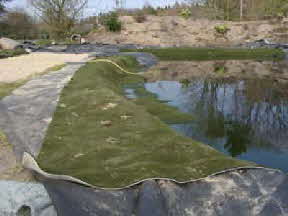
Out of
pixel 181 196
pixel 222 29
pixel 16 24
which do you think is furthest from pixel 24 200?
pixel 16 24

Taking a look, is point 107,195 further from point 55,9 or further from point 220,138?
point 55,9

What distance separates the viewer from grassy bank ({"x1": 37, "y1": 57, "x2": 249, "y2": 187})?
2404 millimetres

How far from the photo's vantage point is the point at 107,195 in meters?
1.97

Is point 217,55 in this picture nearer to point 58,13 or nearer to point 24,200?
point 58,13

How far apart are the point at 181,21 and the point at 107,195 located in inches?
930

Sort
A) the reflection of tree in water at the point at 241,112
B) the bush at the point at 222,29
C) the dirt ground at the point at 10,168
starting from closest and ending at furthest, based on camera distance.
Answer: the dirt ground at the point at 10,168, the reflection of tree in water at the point at 241,112, the bush at the point at 222,29

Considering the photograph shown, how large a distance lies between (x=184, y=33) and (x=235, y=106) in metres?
18.4

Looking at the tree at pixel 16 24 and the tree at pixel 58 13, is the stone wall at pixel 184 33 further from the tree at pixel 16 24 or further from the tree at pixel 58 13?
the tree at pixel 16 24

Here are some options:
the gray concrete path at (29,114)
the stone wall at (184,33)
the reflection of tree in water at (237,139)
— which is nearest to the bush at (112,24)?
the stone wall at (184,33)

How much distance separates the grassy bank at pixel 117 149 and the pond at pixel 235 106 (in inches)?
34.1

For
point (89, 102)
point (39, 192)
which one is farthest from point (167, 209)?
point (89, 102)

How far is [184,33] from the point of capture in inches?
929

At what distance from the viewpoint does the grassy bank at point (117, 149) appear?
240 cm

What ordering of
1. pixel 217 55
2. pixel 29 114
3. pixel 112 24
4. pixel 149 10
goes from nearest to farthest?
pixel 29 114, pixel 217 55, pixel 112 24, pixel 149 10
